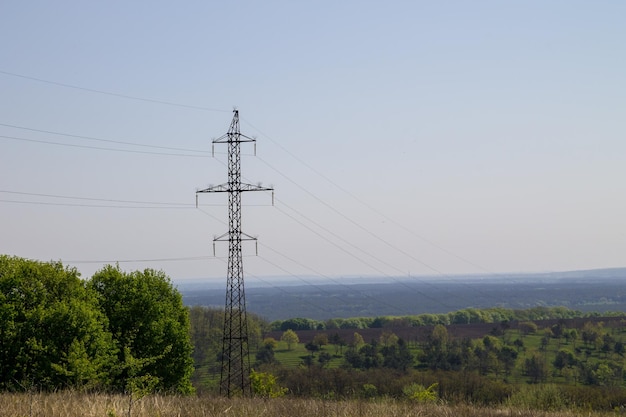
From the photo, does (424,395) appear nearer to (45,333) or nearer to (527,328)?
(45,333)

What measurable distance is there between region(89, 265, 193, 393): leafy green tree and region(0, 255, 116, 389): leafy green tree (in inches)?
177

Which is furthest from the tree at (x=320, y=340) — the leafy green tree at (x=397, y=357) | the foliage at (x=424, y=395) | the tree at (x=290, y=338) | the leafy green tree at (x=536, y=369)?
the foliage at (x=424, y=395)

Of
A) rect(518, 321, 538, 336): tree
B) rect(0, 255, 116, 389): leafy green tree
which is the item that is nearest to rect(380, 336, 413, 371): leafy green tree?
rect(518, 321, 538, 336): tree

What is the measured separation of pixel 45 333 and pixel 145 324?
31.9ft

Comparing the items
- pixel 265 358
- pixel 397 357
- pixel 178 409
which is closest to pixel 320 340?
pixel 265 358

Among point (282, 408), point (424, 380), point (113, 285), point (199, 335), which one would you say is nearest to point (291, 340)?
point (199, 335)

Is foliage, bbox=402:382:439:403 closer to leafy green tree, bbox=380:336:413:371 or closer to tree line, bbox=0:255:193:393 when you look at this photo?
tree line, bbox=0:255:193:393

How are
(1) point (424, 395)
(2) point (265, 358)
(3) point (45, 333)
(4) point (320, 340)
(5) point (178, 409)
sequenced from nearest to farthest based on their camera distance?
(5) point (178, 409) < (3) point (45, 333) < (1) point (424, 395) < (2) point (265, 358) < (4) point (320, 340)

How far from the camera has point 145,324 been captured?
5544 cm

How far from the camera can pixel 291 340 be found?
567 feet

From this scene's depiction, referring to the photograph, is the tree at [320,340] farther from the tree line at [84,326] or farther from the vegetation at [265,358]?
the tree line at [84,326]

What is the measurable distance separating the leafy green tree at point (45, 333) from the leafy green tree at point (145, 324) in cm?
451

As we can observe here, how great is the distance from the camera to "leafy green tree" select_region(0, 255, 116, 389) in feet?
150

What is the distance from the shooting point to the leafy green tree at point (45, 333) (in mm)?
45675
